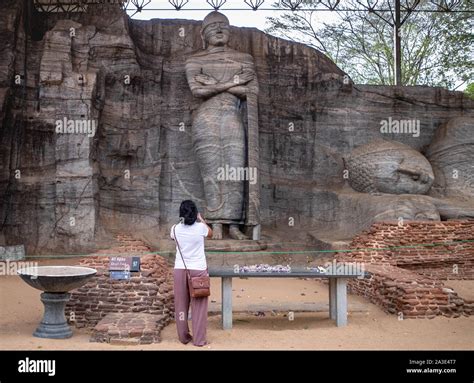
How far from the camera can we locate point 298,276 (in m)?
7.11

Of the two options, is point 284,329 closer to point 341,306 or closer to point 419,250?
point 341,306

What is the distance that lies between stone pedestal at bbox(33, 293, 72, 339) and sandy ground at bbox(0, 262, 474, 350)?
113 mm

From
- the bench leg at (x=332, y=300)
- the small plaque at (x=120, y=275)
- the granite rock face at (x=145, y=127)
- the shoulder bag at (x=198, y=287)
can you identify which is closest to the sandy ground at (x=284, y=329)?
the bench leg at (x=332, y=300)

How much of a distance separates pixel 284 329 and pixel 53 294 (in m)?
2.54

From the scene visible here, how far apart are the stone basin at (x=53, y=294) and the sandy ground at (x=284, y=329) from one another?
14cm

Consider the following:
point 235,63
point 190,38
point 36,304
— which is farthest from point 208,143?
point 36,304

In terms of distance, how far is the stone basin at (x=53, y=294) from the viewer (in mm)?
6227

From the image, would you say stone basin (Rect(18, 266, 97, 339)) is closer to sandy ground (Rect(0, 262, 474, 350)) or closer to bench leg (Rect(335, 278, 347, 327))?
sandy ground (Rect(0, 262, 474, 350))

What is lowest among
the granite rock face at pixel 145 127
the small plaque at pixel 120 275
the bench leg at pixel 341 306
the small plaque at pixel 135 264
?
the bench leg at pixel 341 306

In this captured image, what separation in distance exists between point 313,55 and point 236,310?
7.34 meters

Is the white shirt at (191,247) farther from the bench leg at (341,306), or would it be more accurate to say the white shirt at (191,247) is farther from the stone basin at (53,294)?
the bench leg at (341,306)

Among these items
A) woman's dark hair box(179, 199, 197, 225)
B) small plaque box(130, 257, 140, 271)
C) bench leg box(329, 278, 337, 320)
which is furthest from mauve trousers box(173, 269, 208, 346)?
bench leg box(329, 278, 337, 320)

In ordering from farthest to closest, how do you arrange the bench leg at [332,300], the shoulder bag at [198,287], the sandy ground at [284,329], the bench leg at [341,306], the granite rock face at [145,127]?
the granite rock face at [145,127] → the bench leg at [332,300] → the bench leg at [341,306] → the sandy ground at [284,329] → the shoulder bag at [198,287]
